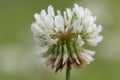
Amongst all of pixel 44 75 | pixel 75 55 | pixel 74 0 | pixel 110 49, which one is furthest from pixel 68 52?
pixel 74 0

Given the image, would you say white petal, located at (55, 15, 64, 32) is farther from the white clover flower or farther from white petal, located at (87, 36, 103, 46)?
white petal, located at (87, 36, 103, 46)

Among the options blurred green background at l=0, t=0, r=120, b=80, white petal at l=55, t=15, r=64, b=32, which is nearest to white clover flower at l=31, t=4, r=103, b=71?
white petal at l=55, t=15, r=64, b=32

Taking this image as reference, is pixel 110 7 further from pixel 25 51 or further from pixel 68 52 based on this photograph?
pixel 68 52

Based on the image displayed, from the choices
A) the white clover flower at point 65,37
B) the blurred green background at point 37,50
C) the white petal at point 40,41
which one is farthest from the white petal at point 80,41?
the blurred green background at point 37,50

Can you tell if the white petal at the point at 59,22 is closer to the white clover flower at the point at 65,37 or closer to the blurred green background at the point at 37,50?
the white clover flower at the point at 65,37

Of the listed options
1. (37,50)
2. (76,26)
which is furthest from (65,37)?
(37,50)

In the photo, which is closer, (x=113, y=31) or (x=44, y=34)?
(x=44, y=34)
